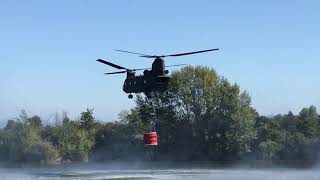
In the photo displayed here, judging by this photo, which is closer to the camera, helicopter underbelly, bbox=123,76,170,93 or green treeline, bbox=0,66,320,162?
helicopter underbelly, bbox=123,76,170,93

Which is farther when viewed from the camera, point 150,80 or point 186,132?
point 186,132

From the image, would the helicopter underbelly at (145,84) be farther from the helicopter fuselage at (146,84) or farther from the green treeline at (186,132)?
the green treeline at (186,132)

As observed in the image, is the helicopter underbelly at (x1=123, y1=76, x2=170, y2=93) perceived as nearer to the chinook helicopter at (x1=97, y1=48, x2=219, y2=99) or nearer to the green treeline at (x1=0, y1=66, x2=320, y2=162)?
the chinook helicopter at (x1=97, y1=48, x2=219, y2=99)

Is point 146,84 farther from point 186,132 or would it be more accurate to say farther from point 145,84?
point 186,132

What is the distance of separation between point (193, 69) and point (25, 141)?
135ft

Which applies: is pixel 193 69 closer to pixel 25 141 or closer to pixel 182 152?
pixel 182 152

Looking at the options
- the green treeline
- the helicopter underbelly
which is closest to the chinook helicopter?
the helicopter underbelly

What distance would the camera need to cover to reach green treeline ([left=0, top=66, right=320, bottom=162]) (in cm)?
11206

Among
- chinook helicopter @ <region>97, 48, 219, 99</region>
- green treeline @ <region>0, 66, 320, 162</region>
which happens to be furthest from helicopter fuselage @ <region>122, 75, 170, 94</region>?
green treeline @ <region>0, 66, 320, 162</region>

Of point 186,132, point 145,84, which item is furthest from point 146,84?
point 186,132

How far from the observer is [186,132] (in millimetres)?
119500

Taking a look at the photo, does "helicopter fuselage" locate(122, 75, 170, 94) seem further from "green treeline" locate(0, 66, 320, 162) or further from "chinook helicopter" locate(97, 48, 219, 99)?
"green treeline" locate(0, 66, 320, 162)

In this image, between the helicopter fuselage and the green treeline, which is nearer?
the helicopter fuselage

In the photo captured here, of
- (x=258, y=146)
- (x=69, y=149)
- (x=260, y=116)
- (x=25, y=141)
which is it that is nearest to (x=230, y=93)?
(x=258, y=146)
